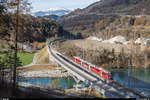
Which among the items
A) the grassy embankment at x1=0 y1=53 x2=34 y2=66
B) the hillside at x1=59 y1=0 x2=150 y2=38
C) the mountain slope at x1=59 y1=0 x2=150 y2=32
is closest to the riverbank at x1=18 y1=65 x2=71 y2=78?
the grassy embankment at x1=0 y1=53 x2=34 y2=66

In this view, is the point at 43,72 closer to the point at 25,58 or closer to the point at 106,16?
the point at 25,58

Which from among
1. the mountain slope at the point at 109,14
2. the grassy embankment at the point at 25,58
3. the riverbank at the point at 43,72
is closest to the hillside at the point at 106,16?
the mountain slope at the point at 109,14

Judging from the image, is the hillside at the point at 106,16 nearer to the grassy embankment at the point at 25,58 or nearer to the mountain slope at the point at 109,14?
the mountain slope at the point at 109,14

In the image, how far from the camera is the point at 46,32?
8688 cm

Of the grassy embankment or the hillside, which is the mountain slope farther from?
the grassy embankment

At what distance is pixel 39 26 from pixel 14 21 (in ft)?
→ 231

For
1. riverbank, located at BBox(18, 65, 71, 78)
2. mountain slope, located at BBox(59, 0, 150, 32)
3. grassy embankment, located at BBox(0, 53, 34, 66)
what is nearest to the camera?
riverbank, located at BBox(18, 65, 71, 78)

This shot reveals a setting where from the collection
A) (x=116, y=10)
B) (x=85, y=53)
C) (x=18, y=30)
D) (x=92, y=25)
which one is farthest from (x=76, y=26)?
(x=18, y=30)

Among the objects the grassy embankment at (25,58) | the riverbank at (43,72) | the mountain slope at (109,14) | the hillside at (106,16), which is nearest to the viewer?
the riverbank at (43,72)

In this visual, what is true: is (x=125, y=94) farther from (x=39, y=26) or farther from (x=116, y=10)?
(x=116, y=10)

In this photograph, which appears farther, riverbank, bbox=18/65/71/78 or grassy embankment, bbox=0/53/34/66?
grassy embankment, bbox=0/53/34/66

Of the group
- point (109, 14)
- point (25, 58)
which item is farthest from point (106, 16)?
point (25, 58)

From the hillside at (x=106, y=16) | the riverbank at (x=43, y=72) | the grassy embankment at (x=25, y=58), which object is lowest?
the riverbank at (x=43, y=72)

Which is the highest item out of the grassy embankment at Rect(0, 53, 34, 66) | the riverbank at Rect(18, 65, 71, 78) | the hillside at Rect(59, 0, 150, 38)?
the hillside at Rect(59, 0, 150, 38)
